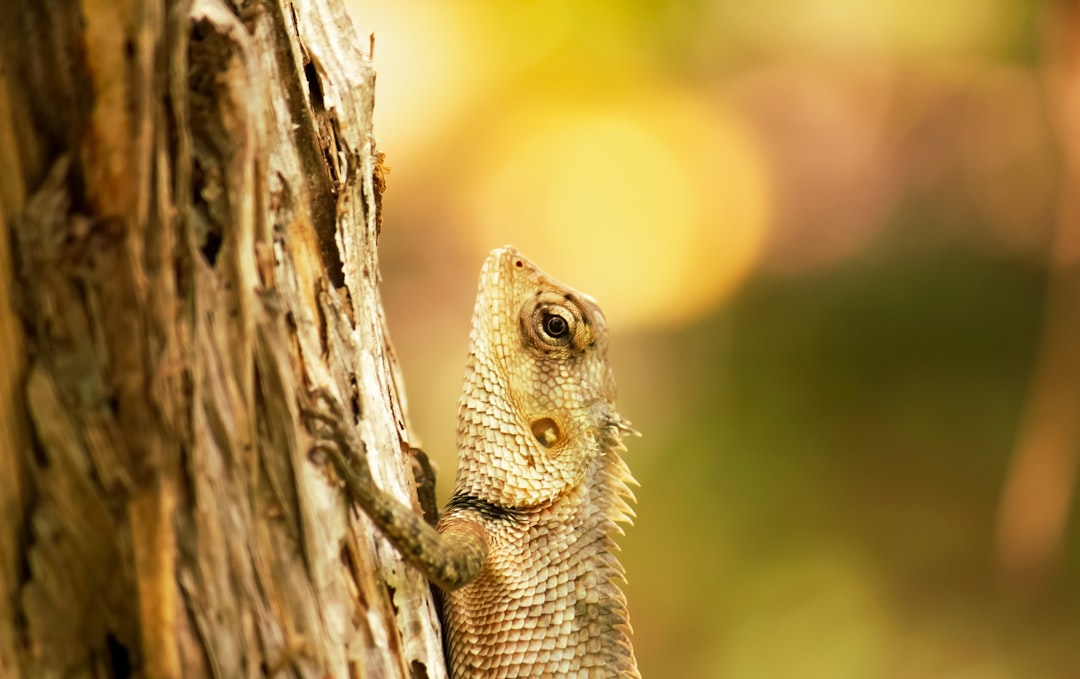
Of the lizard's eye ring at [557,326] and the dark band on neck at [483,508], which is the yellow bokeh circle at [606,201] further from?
the dark band on neck at [483,508]

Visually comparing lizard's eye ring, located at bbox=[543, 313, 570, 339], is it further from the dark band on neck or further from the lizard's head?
the dark band on neck

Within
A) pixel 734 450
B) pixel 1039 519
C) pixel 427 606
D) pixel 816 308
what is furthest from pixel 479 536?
pixel 1039 519

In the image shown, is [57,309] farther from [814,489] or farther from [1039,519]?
[1039,519]

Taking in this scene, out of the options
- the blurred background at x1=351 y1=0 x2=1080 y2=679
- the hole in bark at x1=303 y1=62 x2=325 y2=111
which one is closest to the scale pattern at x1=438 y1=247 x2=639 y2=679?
the hole in bark at x1=303 y1=62 x2=325 y2=111

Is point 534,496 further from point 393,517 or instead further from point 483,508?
point 393,517

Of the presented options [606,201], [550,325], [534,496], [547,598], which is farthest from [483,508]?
[606,201]

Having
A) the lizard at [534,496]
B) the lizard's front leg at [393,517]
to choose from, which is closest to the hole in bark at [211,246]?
the lizard's front leg at [393,517]

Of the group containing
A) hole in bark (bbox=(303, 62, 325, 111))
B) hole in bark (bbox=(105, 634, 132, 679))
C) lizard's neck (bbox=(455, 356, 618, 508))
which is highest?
hole in bark (bbox=(303, 62, 325, 111))
